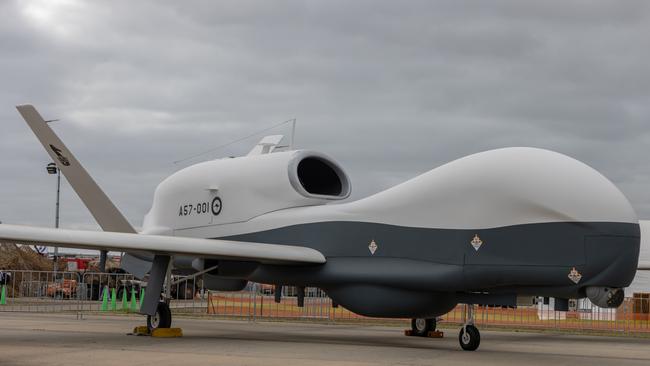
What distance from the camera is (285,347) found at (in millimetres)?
14773

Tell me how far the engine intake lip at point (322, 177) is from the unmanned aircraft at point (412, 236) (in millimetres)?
28

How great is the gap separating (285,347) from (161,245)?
3200 millimetres

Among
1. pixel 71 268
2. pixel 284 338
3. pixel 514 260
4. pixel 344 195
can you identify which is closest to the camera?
pixel 514 260

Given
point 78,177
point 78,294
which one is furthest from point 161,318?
point 78,294

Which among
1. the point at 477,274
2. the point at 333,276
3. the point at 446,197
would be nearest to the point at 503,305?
the point at 477,274

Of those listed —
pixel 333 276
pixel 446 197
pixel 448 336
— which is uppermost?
pixel 446 197

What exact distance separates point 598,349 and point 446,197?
456 cm

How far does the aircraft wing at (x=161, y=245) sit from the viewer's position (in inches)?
584

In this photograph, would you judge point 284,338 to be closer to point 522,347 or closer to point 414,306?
point 414,306

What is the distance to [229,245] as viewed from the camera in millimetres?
16406

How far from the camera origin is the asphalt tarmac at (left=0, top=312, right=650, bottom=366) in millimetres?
12156

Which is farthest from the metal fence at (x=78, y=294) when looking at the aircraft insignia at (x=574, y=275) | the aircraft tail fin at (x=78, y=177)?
the aircraft insignia at (x=574, y=275)

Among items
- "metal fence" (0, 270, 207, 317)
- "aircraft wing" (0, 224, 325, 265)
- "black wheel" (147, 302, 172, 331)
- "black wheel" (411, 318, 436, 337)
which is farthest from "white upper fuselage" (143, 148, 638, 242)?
"metal fence" (0, 270, 207, 317)

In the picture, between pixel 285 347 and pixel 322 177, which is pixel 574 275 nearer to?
pixel 285 347
